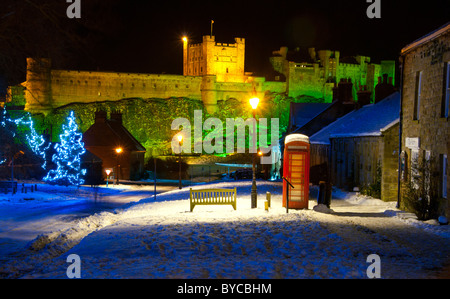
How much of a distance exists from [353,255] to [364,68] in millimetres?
97584

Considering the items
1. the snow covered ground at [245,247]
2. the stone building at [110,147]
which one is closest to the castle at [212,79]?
the stone building at [110,147]

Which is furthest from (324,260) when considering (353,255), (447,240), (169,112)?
(169,112)

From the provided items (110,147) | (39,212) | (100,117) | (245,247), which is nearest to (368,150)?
(245,247)

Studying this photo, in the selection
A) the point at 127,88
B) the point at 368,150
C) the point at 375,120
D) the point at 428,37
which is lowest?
the point at 368,150

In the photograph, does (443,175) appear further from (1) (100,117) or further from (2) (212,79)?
(2) (212,79)

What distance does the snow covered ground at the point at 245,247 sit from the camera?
7281mm

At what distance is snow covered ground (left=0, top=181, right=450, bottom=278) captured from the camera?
7.28 meters

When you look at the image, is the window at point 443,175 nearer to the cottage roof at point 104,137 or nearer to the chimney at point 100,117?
the cottage roof at point 104,137

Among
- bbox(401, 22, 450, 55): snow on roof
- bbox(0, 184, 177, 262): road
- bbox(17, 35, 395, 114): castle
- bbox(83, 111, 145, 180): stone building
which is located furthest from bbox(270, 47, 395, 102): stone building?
bbox(401, 22, 450, 55): snow on roof

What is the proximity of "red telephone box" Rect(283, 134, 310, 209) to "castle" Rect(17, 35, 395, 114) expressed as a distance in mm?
73237

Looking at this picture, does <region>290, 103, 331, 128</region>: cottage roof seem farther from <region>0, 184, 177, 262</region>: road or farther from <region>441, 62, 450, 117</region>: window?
<region>441, 62, 450, 117</region>: window

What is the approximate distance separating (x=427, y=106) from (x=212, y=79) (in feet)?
253

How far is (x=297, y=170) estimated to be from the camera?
51.3ft

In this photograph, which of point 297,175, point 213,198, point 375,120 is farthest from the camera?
point 375,120
